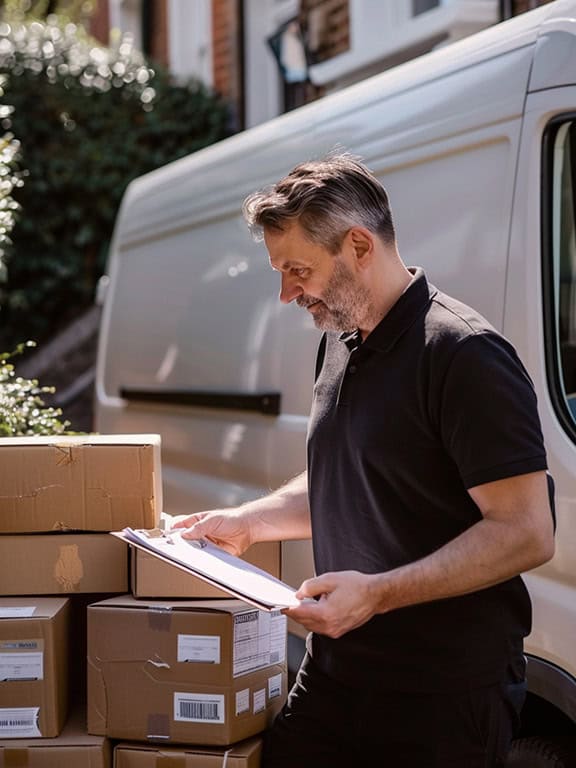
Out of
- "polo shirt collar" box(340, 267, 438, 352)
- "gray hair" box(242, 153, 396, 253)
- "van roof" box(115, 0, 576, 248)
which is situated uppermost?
"van roof" box(115, 0, 576, 248)

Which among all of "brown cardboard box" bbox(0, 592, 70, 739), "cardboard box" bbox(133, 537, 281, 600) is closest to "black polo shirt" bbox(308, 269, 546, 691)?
"cardboard box" bbox(133, 537, 281, 600)

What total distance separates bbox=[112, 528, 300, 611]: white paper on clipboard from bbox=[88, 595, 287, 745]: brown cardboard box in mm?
130

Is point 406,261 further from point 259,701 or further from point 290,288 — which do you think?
point 259,701

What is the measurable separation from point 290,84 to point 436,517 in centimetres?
813

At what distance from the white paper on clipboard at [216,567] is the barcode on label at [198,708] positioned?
301 millimetres

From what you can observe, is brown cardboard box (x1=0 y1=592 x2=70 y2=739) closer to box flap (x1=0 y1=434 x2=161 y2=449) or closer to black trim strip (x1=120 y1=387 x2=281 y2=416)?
box flap (x1=0 y1=434 x2=161 y2=449)

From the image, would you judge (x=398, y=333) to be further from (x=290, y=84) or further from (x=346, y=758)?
(x=290, y=84)

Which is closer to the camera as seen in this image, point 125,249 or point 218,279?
point 218,279

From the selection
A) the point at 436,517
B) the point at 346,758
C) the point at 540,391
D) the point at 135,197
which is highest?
the point at 135,197

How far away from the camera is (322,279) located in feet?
7.57

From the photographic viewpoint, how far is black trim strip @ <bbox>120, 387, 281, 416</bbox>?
4.01m

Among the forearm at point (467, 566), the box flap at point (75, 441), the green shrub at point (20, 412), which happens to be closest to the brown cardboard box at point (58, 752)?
the box flap at point (75, 441)

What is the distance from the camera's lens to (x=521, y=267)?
296cm

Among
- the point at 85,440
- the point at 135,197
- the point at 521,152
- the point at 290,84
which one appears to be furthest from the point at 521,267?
the point at 290,84
